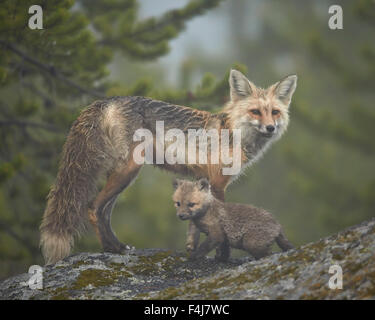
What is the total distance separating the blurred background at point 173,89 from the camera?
334 inches

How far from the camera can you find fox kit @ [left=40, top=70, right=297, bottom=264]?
Result: 19.4 feet

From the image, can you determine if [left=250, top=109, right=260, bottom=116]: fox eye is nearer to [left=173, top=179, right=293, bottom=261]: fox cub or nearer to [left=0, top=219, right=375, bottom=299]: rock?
[left=173, top=179, right=293, bottom=261]: fox cub

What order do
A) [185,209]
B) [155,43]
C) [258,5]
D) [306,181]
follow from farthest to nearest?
1. [258,5]
2. [306,181]
3. [155,43]
4. [185,209]

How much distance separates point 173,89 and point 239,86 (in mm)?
3632

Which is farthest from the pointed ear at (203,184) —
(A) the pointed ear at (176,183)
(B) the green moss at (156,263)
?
(B) the green moss at (156,263)

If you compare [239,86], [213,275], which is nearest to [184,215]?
[213,275]

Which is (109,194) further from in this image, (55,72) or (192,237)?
(55,72)

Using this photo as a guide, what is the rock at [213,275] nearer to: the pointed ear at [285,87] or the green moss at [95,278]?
the green moss at [95,278]

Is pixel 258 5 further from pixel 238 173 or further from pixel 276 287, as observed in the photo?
pixel 276 287

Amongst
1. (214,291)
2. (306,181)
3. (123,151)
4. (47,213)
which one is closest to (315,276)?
(214,291)

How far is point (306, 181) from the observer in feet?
50.8
